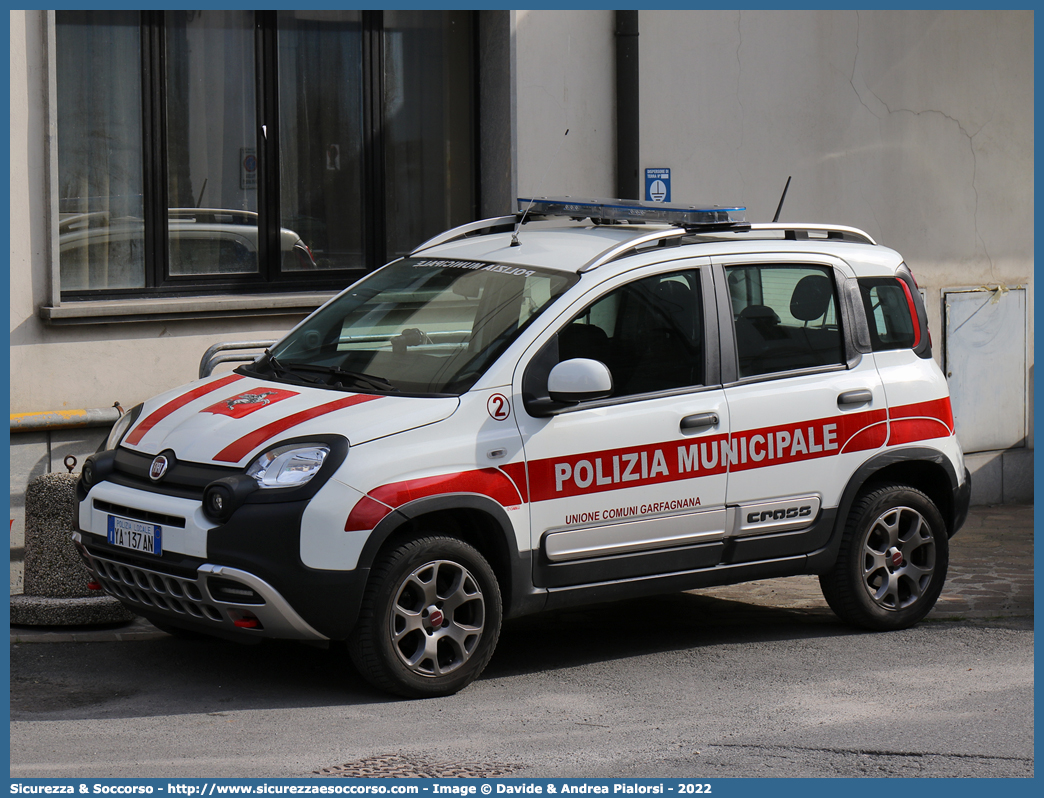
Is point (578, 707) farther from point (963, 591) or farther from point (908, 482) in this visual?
point (963, 591)

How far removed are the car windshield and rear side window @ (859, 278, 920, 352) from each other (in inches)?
67.7

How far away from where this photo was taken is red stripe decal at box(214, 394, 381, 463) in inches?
224

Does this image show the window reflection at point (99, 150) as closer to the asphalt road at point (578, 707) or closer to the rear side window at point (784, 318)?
the asphalt road at point (578, 707)

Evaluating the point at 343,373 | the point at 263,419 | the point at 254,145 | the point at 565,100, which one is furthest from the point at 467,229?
the point at 565,100

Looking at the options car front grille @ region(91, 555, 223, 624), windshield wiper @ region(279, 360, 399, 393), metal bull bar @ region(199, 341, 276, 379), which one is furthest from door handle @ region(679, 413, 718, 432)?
metal bull bar @ region(199, 341, 276, 379)

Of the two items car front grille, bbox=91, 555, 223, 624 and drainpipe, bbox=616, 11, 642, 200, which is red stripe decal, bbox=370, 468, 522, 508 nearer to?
car front grille, bbox=91, 555, 223, 624

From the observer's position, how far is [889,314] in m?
7.20

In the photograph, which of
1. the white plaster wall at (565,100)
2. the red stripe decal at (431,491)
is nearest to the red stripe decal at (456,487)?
the red stripe decal at (431,491)

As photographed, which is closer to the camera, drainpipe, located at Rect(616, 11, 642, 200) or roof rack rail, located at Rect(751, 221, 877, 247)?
roof rack rail, located at Rect(751, 221, 877, 247)

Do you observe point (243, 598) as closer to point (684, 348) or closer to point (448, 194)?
point (684, 348)

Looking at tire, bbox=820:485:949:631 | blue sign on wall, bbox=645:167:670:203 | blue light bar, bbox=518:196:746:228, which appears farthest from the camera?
blue sign on wall, bbox=645:167:670:203

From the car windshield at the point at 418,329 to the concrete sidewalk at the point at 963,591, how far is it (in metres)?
1.71

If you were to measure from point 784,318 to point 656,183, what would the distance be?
3.86m

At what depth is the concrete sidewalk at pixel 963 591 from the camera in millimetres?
7188
